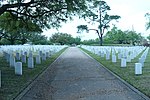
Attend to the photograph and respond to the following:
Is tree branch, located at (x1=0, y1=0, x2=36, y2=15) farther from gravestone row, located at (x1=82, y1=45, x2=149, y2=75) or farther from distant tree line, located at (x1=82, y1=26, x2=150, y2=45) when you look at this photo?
distant tree line, located at (x1=82, y1=26, x2=150, y2=45)

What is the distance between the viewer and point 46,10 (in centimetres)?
2527

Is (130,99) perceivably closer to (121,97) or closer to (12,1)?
(121,97)

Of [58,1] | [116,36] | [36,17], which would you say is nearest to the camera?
[58,1]

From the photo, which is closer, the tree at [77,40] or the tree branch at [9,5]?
the tree branch at [9,5]

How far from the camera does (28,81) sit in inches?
492

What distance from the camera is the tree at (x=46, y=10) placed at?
73.1ft

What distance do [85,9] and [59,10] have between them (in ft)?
7.97

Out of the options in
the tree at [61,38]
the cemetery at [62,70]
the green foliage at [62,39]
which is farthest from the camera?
the green foliage at [62,39]

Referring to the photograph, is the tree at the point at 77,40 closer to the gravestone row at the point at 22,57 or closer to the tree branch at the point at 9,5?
the gravestone row at the point at 22,57

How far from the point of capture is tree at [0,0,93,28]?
877 inches

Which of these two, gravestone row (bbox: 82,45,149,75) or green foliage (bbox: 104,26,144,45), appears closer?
gravestone row (bbox: 82,45,149,75)

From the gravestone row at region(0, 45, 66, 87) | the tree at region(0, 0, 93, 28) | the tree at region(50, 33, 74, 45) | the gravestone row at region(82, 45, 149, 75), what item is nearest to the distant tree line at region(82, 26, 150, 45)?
the tree at region(50, 33, 74, 45)

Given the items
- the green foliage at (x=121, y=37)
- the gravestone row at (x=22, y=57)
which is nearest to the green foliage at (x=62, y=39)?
the green foliage at (x=121, y=37)

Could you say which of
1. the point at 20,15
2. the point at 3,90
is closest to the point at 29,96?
the point at 3,90
